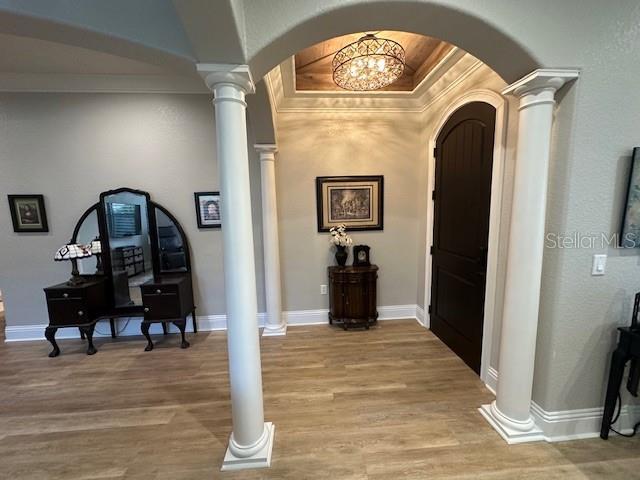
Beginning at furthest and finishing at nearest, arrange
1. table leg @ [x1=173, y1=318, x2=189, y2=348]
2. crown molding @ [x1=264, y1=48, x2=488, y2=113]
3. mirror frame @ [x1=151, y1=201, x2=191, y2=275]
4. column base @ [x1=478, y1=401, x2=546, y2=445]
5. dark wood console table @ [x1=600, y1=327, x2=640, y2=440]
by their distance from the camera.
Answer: mirror frame @ [x1=151, y1=201, x2=191, y2=275]
table leg @ [x1=173, y1=318, x2=189, y2=348]
crown molding @ [x1=264, y1=48, x2=488, y2=113]
column base @ [x1=478, y1=401, x2=546, y2=445]
dark wood console table @ [x1=600, y1=327, x2=640, y2=440]

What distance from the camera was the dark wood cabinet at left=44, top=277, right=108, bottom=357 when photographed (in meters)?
2.79

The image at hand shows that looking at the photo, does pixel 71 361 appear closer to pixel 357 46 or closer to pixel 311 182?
pixel 311 182

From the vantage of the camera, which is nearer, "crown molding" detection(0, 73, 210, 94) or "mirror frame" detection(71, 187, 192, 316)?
"crown molding" detection(0, 73, 210, 94)

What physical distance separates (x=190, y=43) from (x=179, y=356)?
9.13 feet

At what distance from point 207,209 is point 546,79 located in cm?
Answer: 317

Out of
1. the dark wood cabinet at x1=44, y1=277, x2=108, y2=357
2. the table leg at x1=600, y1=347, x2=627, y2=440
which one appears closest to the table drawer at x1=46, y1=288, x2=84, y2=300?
the dark wood cabinet at x1=44, y1=277, x2=108, y2=357

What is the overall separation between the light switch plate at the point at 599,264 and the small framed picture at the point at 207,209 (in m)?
3.31

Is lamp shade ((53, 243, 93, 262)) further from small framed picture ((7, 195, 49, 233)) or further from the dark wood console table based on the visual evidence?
the dark wood console table

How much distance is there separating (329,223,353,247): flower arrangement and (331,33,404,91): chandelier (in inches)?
60.9

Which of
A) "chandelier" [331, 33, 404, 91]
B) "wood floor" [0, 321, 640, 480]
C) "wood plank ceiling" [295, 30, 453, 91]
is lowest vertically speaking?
"wood floor" [0, 321, 640, 480]

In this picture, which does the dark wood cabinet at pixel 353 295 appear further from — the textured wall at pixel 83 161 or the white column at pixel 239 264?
the white column at pixel 239 264

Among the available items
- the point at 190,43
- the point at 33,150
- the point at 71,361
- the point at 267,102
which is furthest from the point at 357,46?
the point at 71,361

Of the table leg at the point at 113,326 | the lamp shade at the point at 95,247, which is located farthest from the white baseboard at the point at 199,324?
the lamp shade at the point at 95,247

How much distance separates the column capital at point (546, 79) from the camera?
145 centimetres
